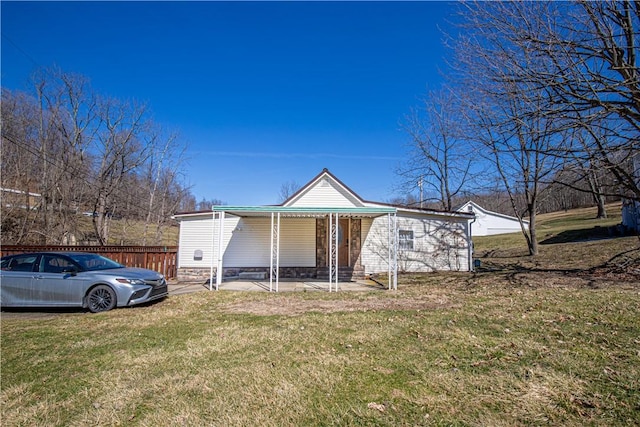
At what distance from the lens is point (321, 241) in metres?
13.8

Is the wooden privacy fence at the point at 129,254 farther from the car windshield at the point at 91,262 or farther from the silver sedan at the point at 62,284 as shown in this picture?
the silver sedan at the point at 62,284

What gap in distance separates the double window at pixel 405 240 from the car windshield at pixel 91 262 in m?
11.4

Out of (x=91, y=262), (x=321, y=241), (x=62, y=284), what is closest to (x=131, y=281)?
(x=91, y=262)

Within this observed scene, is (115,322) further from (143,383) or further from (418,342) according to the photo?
(418,342)

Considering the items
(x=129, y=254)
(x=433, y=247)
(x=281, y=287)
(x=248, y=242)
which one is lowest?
(x=281, y=287)

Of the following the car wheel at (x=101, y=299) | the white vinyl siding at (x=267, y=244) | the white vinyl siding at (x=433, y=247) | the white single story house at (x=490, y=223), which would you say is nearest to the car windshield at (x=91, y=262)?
the car wheel at (x=101, y=299)

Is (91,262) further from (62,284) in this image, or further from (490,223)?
(490,223)

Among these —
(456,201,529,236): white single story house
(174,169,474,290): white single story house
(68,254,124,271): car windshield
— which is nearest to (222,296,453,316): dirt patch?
(68,254,124,271): car windshield

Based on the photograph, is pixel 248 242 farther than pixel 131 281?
Yes

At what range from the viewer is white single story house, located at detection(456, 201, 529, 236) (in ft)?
123

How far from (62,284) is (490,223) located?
137 ft

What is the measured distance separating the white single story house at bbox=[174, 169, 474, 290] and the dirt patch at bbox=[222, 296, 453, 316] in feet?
15.0

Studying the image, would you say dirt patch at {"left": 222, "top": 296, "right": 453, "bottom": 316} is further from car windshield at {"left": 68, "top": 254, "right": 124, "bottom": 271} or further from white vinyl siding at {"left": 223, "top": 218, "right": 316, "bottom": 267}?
white vinyl siding at {"left": 223, "top": 218, "right": 316, "bottom": 267}

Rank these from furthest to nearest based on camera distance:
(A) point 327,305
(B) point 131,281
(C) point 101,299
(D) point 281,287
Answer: (D) point 281,287 < (A) point 327,305 < (B) point 131,281 < (C) point 101,299
